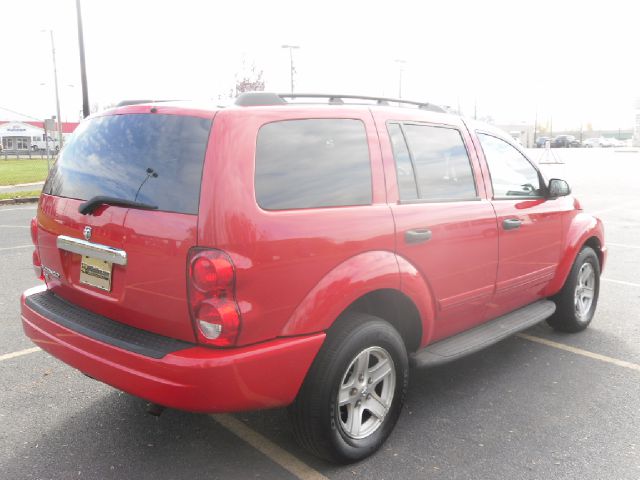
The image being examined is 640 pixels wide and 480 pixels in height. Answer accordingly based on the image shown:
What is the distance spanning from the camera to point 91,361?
2746 millimetres

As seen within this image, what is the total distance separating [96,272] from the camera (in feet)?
9.57

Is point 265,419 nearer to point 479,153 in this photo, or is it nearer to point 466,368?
point 466,368

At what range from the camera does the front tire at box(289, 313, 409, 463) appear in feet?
Result: 9.12

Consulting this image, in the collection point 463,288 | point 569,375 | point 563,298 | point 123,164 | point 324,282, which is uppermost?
point 123,164

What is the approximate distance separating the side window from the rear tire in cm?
88

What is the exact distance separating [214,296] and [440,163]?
5.70 feet

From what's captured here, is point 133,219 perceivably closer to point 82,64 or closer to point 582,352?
point 582,352

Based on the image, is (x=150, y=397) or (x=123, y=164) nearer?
(x=150, y=397)

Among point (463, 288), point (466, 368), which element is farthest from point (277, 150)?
point (466, 368)

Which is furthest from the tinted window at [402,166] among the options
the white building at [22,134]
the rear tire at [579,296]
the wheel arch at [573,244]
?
the white building at [22,134]

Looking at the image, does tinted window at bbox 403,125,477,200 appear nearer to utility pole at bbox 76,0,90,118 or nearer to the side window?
the side window

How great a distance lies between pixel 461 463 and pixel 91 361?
6.10 feet

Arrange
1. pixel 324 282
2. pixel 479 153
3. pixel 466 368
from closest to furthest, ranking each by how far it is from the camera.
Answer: pixel 324 282 < pixel 479 153 < pixel 466 368

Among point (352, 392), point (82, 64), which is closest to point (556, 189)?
point (352, 392)
